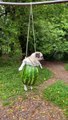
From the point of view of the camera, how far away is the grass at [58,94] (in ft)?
27.0

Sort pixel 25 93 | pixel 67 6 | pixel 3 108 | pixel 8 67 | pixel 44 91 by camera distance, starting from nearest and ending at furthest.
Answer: pixel 3 108, pixel 25 93, pixel 44 91, pixel 8 67, pixel 67 6

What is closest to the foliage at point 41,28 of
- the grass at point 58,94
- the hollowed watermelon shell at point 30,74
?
the grass at point 58,94

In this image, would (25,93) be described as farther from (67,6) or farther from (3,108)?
(67,6)

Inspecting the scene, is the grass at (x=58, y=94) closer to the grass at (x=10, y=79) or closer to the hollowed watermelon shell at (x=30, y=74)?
the grass at (x=10, y=79)

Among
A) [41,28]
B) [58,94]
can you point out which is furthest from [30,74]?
[41,28]

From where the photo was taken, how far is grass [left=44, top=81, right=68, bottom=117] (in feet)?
27.0

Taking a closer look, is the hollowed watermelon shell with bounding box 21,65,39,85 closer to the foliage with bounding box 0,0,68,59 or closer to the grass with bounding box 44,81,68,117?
the grass with bounding box 44,81,68,117

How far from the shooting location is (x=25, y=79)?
7266 millimetres

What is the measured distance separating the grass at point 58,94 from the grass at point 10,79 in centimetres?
82

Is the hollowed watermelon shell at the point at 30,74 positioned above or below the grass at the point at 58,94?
above

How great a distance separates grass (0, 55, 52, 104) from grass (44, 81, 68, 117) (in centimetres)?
82

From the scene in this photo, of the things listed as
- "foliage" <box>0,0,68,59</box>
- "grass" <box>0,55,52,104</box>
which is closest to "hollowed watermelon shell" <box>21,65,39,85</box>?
"grass" <box>0,55,52,104</box>

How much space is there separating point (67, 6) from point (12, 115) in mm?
9345

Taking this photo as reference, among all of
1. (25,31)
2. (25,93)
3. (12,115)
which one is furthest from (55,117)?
(25,31)
